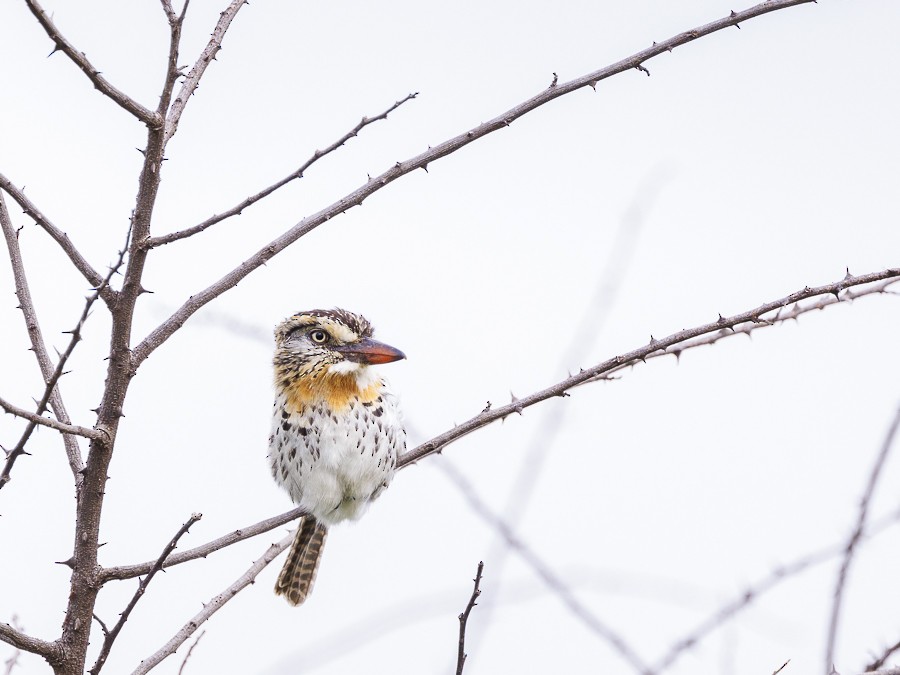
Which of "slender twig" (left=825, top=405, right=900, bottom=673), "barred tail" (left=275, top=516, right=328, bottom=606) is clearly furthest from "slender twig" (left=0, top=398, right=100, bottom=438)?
"barred tail" (left=275, top=516, right=328, bottom=606)

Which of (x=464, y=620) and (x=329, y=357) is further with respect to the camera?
(x=329, y=357)

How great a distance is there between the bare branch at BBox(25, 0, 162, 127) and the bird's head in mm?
2627

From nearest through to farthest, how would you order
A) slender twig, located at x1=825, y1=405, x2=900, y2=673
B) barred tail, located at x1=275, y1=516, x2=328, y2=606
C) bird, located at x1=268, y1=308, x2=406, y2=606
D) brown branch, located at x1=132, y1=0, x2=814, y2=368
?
slender twig, located at x1=825, y1=405, x2=900, y2=673
brown branch, located at x1=132, y1=0, x2=814, y2=368
bird, located at x1=268, y1=308, x2=406, y2=606
barred tail, located at x1=275, y1=516, x2=328, y2=606

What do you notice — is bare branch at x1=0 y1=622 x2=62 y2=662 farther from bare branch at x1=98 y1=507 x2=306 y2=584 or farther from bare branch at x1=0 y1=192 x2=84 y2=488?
bare branch at x1=0 y1=192 x2=84 y2=488

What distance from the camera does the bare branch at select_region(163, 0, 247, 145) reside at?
143 inches

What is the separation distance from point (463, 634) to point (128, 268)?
1.48m

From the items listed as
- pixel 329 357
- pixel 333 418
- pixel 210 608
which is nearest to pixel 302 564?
pixel 333 418

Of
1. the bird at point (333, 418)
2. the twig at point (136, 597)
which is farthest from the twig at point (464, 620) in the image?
the bird at point (333, 418)

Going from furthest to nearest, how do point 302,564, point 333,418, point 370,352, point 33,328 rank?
point 302,564, point 370,352, point 333,418, point 33,328

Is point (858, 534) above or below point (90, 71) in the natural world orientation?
below

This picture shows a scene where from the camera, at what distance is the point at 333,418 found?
5.73 metres

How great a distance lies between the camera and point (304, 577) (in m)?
6.36

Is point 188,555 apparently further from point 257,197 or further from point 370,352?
point 370,352

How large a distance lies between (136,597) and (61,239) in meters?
1.08
